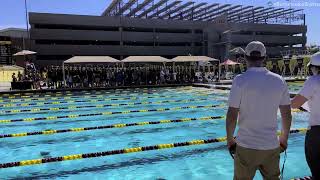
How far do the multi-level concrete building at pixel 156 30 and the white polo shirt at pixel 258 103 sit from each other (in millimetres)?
48683

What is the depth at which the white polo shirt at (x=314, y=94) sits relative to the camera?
3.37m

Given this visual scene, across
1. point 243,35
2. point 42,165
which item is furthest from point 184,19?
point 42,165

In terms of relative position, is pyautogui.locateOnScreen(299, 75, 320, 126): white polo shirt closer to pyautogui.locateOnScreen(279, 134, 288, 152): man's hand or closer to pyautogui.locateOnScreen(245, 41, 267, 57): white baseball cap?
pyautogui.locateOnScreen(279, 134, 288, 152): man's hand

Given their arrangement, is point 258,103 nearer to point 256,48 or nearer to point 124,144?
point 256,48

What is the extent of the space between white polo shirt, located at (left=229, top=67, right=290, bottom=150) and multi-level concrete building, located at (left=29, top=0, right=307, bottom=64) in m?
48.7

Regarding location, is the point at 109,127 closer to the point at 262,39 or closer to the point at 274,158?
the point at 274,158

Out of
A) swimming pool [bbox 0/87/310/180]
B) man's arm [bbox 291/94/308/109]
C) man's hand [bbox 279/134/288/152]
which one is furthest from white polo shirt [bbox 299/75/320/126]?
swimming pool [bbox 0/87/310/180]

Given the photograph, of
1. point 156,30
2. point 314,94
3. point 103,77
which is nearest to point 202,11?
point 156,30

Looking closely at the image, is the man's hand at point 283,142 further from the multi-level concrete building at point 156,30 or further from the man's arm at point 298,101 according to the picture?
the multi-level concrete building at point 156,30

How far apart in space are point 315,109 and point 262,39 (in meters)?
62.0

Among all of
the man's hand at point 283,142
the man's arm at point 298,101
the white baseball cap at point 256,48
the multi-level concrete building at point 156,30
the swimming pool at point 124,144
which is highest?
the multi-level concrete building at point 156,30

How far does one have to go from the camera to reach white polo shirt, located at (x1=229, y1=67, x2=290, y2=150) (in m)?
2.81

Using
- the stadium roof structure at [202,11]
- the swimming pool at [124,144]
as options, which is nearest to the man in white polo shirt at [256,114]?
the swimming pool at [124,144]

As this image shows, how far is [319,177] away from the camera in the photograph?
3.40 metres
